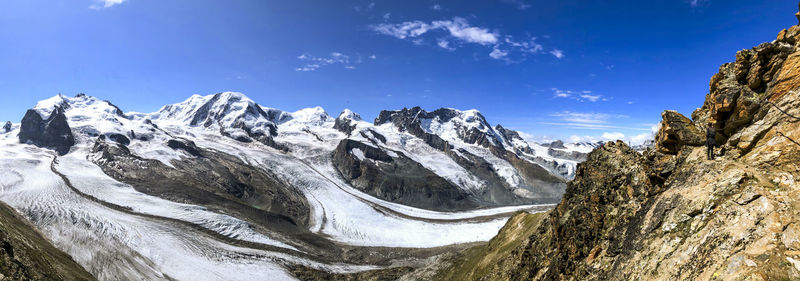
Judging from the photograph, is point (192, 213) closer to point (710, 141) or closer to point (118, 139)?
point (710, 141)

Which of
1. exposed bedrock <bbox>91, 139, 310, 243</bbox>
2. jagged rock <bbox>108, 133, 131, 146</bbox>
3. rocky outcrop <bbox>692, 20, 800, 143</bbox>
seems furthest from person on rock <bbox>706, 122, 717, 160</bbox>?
jagged rock <bbox>108, 133, 131, 146</bbox>

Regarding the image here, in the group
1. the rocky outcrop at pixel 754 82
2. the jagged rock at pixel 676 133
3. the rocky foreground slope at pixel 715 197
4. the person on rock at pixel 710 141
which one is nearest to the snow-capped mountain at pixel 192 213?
the rocky foreground slope at pixel 715 197

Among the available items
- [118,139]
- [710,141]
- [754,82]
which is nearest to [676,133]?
[710,141]

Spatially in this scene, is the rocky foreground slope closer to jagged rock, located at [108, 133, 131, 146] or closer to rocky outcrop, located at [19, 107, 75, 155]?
rocky outcrop, located at [19, 107, 75, 155]

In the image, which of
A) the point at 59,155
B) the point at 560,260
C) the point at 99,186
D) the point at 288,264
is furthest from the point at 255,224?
the point at 59,155

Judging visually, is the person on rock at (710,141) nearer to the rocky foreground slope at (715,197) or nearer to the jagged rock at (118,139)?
the rocky foreground slope at (715,197)

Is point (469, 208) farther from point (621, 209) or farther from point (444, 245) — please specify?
point (621, 209)
